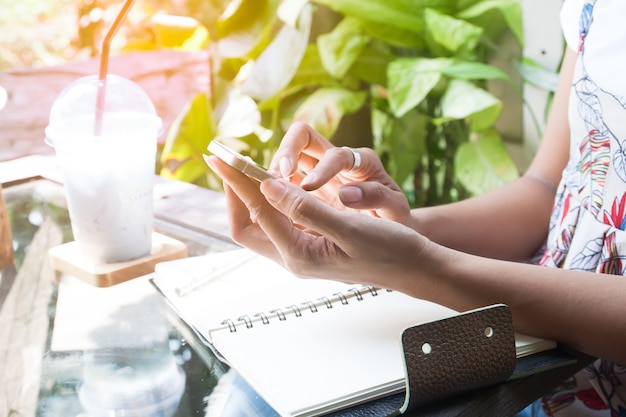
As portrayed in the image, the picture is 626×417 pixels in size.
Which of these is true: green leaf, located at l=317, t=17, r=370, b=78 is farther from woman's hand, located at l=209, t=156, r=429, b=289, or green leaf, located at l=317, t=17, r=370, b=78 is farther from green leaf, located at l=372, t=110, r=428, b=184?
woman's hand, located at l=209, t=156, r=429, b=289

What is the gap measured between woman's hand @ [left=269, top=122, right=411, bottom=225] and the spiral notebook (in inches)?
3.9

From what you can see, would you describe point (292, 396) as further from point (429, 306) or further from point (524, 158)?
point (524, 158)

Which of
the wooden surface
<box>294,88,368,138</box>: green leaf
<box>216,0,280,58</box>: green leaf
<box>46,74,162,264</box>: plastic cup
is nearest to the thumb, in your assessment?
<box>46,74,162,264</box>: plastic cup

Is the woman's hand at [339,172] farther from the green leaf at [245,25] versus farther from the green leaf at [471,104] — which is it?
the green leaf at [245,25]

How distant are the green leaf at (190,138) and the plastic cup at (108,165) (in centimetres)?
90

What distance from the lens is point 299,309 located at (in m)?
0.63

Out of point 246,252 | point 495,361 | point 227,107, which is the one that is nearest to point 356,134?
point 227,107

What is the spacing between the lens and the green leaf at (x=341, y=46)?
1746mm

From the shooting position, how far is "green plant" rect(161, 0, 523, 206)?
1603mm

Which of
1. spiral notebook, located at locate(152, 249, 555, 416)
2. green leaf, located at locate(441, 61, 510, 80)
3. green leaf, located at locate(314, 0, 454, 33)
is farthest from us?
green leaf, located at locate(314, 0, 454, 33)

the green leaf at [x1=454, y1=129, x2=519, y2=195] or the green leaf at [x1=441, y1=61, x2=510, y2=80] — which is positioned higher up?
the green leaf at [x1=441, y1=61, x2=510, y2=80]

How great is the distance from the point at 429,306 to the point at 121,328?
30 cm

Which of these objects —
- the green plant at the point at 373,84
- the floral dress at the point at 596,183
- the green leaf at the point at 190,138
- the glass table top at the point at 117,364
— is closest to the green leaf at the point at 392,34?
the green plant at the point at 373,84

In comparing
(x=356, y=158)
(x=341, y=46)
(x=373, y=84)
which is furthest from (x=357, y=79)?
(x=356, y=158)
